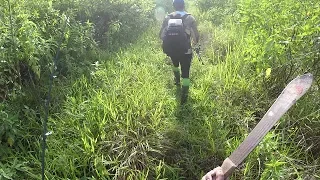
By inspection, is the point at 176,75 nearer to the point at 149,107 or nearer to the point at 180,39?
the point at 180,39

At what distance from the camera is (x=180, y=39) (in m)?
4.18

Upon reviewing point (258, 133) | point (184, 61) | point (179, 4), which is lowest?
point (184, 61)

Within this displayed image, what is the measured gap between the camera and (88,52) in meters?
5.20

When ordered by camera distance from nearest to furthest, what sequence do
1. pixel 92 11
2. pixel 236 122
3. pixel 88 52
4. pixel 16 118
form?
pixel 16 118, pixel 236 122, pixel 88 52, pixel 92 11

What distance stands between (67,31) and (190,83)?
210 centimetres

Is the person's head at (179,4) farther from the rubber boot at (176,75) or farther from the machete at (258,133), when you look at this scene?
the machete at (258,133)

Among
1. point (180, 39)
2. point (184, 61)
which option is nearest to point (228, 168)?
point (180, 39)

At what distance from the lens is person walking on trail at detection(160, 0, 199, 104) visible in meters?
4.14

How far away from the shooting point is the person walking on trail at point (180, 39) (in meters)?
4.14

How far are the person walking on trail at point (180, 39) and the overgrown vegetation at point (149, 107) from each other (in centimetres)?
27

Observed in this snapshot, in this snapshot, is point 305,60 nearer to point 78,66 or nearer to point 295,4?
point 295,4

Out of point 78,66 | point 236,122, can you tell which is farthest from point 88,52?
point 236,122

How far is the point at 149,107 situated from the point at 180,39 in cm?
108

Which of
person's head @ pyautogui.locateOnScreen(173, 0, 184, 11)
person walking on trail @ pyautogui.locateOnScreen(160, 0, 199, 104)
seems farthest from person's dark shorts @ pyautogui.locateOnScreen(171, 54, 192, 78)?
person's head @ pyautogui.locateOnScreen(173, 0, 184, 11)
